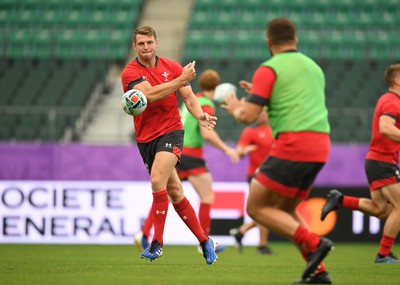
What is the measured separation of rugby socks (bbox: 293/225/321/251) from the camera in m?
6.39

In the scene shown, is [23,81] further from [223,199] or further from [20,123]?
[223,199]

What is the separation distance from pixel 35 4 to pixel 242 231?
506 inches

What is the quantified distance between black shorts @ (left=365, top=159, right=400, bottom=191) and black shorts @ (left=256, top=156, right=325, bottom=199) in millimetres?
3269

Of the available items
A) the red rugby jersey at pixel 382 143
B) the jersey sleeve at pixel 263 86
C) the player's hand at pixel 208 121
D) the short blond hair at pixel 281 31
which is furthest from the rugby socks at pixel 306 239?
the red rugby jersey at pixel 382 143

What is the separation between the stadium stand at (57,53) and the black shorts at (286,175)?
11120 millimetres

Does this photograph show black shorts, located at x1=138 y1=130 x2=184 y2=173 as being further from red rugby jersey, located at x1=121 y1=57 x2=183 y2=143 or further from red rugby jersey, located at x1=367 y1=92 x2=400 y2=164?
red rugby jersey, located at x1=367 y1=92 x2=400 y2=164

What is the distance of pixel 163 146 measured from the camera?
8453mm

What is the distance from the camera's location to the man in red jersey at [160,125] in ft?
27.2

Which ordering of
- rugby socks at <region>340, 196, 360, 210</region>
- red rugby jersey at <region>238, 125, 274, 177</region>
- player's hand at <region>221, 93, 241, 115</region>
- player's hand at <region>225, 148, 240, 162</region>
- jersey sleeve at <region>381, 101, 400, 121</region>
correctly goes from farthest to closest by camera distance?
red rugby jersey at <region>238, 125, 274, 177</region> → player's hand at <region>225, 148, 240, 162</region> → rugby socks at <region>340, 196, 360, 210</region> → jersey sleeve at <region>381, 101, 400, 121</region> → player's hand at <region>221, 93, 241, 115</region>

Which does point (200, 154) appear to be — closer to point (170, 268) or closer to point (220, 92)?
point (220, 92)

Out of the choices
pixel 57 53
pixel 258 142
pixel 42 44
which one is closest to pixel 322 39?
pixel 57 53

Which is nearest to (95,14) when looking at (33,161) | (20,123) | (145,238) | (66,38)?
(66,38)

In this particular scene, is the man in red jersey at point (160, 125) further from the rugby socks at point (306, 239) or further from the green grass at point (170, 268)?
the rugby socks at point (306, 239)

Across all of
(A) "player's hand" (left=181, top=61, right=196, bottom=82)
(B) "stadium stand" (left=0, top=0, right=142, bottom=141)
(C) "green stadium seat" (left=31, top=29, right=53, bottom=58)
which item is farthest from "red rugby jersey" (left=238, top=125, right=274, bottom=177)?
(C) "green stadium seat" (left=31, top=29, right=53, bottom=58)
